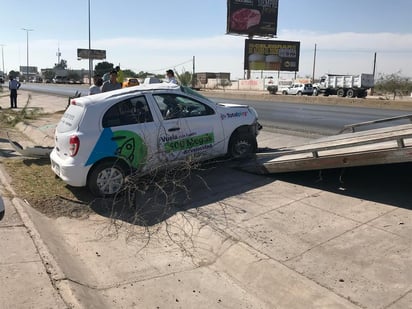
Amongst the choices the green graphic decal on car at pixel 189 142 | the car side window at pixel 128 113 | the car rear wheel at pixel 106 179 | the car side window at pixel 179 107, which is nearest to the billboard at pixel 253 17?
the car side window at pixel 179 107

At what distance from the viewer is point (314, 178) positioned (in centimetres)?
765

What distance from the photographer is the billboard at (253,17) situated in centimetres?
6638

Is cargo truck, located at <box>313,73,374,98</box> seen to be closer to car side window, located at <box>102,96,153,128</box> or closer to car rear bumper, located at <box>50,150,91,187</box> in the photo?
car side window, located at <box>102,96,153,128</box>

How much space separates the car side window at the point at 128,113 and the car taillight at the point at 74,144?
0.47m

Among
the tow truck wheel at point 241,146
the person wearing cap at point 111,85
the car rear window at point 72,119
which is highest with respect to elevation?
the person wearing cap at point 111,85

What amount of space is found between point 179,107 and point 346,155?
2918mm

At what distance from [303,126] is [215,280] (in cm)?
1166

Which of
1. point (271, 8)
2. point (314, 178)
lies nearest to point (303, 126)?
point (314, 178)

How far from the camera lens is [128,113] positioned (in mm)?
7363

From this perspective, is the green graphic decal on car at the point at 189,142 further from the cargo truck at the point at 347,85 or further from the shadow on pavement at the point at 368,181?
the cargo truck at the point at 347,85

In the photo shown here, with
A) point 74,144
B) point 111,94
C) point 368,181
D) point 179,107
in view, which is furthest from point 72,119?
point 368,181

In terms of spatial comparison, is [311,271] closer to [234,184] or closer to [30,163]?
[234,184]

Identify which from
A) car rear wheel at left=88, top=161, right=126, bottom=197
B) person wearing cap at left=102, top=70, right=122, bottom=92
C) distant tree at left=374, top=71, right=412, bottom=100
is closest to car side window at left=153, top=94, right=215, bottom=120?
car rear wheel at left=88, top=161, right=126, bottom=197

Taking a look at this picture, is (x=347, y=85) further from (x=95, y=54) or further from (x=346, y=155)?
(x=95, y=54)
